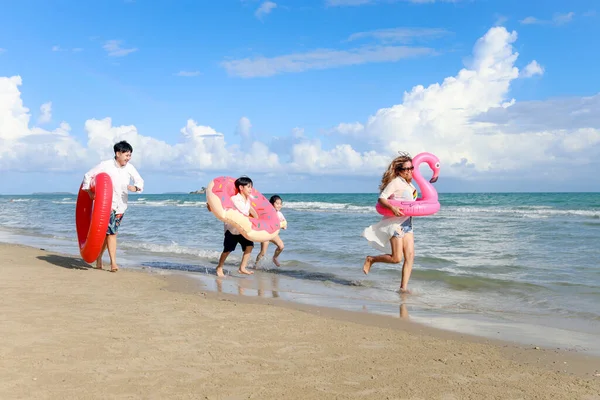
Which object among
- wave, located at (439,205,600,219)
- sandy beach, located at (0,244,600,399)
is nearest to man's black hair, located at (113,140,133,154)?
sandy beach, located at (0,244,600,399)

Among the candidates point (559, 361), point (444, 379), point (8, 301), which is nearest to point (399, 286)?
point (559, 361)

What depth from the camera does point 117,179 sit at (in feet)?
25.2

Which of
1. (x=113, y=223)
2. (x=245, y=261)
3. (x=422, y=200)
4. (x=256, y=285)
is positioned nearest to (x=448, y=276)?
(x=422, y=200)

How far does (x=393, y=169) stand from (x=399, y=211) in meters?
0.59

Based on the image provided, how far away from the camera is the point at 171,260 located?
10.2 m

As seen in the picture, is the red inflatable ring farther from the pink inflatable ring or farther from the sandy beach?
the sandy beach

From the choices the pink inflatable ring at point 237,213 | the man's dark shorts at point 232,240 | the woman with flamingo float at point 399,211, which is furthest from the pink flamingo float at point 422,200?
the man's dark shorts at point 232,240

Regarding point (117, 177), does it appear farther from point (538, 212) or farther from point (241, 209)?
point (538, 212)

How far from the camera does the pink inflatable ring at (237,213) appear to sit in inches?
296

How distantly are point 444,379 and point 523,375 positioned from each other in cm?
55

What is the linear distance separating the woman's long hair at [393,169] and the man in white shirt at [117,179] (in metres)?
3.52

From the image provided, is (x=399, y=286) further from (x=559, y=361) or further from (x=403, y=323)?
(x=559, y=361)

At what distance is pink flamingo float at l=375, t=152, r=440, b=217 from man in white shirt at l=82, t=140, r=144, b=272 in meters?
3.60

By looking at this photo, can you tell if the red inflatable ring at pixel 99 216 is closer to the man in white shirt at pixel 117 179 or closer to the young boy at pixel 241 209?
the man in white shirt at pixel 117 179
